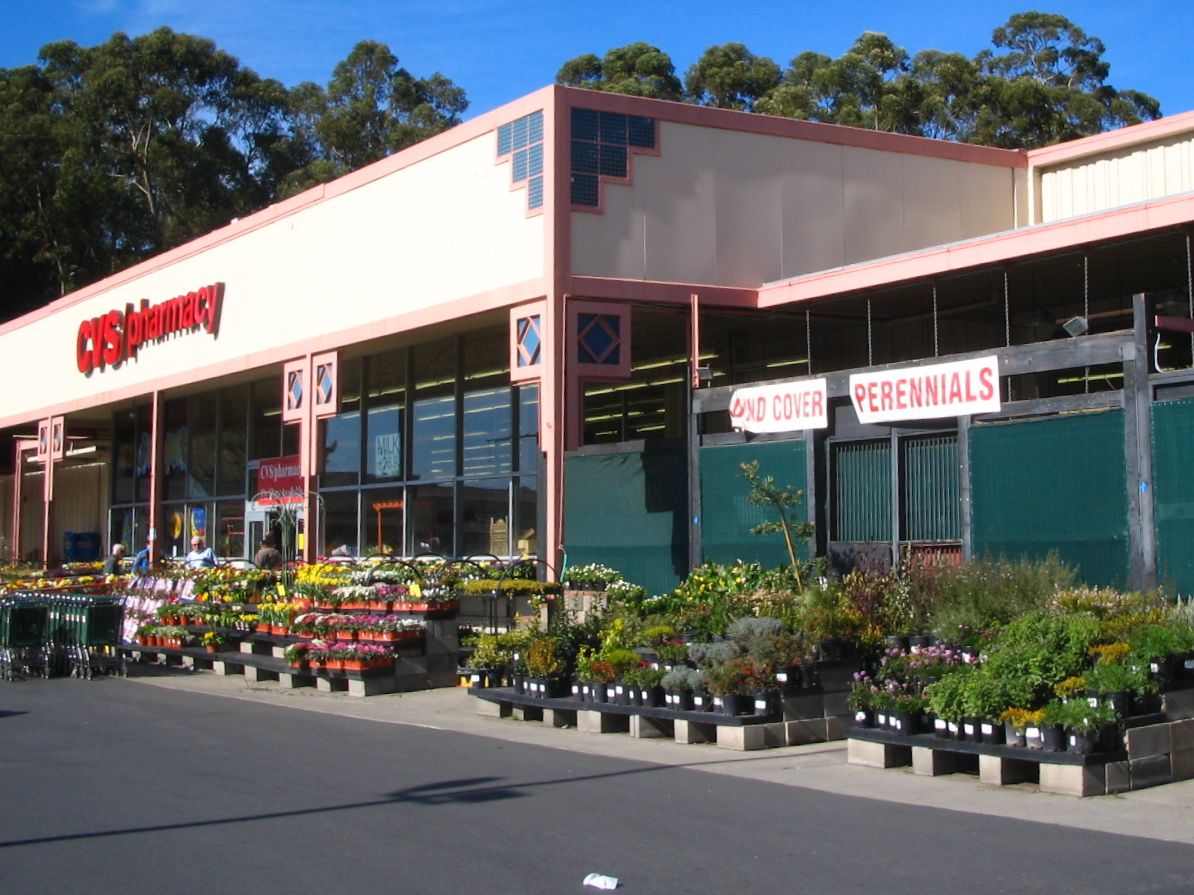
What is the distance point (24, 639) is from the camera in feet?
67.5

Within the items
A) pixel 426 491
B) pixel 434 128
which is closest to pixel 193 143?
pixel 434 128

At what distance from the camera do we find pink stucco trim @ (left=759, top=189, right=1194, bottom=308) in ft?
57.8

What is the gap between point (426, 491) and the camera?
92.7 ft

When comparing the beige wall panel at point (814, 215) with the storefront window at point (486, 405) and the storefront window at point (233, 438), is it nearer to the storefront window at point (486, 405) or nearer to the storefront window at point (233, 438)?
the storefront window at point (486, 405)

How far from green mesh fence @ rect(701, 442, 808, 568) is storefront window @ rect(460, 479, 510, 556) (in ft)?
21.2

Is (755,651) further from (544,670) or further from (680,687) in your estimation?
(544,670)

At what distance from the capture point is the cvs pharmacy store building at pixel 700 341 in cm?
1608

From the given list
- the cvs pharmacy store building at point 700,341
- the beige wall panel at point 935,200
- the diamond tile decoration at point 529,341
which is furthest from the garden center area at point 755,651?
the beige wall panel at point 935,200

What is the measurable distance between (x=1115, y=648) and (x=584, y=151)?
1335 cm

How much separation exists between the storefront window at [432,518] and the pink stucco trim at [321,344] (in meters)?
3.17

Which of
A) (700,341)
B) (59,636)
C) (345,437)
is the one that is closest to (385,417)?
(345,437)

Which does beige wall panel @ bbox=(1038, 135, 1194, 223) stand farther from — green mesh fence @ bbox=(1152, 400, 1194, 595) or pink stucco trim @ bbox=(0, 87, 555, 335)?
green mesh fence @ bbox=(1152, 400, 1194, 595)

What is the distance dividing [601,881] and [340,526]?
22.9m

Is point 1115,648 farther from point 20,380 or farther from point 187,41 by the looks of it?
point 187,41
